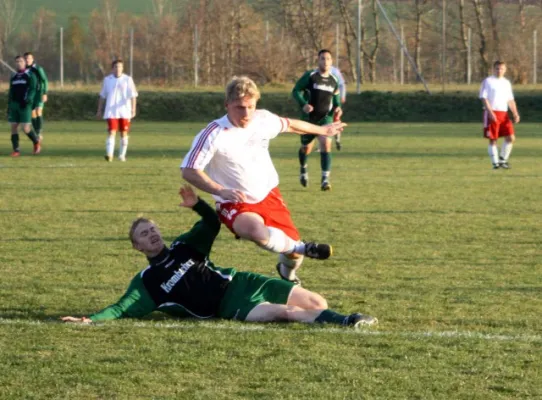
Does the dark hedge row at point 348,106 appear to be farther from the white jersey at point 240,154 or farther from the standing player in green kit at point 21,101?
the white jersey at point 240,154

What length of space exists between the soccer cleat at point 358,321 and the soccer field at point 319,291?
2.7 inches

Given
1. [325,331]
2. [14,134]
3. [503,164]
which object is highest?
[325,331]

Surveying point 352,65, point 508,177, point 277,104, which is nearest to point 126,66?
point 352,65

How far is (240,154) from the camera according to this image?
7168mm

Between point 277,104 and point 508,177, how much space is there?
75.8ft

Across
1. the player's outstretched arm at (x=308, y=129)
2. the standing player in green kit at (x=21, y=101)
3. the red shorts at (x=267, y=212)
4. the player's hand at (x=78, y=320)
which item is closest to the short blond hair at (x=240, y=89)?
the player's outstretched arm at (x=308, y=129)

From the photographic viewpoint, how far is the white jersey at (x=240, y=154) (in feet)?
23.1

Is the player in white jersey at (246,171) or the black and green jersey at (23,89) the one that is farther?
the black and green jersey at (23,89)

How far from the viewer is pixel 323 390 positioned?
499 centimetres

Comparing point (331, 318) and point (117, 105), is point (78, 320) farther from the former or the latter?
point (117, 105)

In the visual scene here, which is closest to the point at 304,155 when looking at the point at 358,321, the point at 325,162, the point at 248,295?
the point at 325,162

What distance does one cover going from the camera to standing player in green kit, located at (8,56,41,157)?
2202 cm

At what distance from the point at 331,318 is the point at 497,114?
13.7 meters

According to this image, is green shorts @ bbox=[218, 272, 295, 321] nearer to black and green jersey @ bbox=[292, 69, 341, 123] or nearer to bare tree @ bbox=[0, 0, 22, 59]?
black and green jersey @ bbox=[292, 69, 341, 123]
